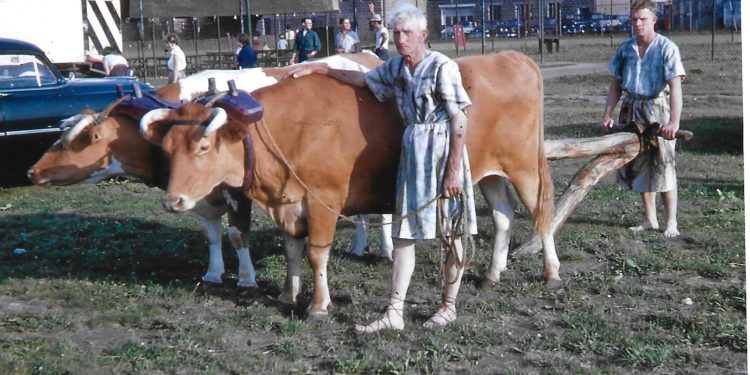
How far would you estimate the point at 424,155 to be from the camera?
564cm

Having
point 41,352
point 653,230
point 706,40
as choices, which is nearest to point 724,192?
point 653,230

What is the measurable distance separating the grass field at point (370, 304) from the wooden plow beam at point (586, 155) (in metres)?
0.25

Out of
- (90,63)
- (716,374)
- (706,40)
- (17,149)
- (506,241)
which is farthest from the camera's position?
(706,40)

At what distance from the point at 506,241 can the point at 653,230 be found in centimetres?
201

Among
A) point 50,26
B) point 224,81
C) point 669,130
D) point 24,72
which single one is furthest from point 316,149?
point 50,26

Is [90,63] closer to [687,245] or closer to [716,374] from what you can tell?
[687,245]

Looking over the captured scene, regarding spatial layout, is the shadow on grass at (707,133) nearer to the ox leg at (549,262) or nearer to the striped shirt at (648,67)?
the striped shirt at (648,67)

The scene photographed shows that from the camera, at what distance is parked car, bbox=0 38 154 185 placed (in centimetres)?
1185

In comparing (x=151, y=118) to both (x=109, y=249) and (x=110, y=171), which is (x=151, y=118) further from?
(x=109, y=249)

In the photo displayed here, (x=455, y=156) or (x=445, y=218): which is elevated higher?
(x=455, y=156)

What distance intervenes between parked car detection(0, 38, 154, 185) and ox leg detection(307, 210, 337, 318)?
5986 mm

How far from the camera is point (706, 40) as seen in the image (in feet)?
104

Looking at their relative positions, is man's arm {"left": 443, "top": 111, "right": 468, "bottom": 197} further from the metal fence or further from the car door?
the metal fence

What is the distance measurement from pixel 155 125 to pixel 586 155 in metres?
3.44
